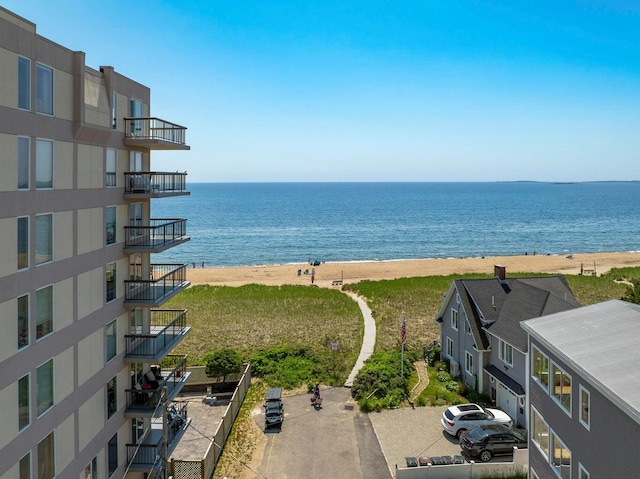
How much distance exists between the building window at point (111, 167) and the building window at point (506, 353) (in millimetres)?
21613

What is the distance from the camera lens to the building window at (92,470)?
16.7 meters

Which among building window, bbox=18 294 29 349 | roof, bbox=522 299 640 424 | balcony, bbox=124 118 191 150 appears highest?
balcony, bbox=124 118 191 150

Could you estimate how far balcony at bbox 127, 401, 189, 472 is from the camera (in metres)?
19.8

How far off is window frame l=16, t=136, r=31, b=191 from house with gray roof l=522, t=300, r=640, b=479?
15.2 meters

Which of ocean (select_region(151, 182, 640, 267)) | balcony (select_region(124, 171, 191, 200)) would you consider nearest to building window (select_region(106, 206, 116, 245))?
balcony (select_region(124, 171, 191, 200))

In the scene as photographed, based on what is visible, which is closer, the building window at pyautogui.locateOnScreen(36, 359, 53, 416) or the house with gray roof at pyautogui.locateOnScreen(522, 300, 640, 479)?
the house with gray roof at pyautogui.locateOnScreen(522, 300, 640, 479)

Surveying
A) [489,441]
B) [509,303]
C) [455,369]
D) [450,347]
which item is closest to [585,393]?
[489,441]

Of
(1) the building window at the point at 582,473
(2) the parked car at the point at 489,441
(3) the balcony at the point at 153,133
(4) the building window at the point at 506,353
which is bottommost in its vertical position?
(2) the parked car at the point at 489,441

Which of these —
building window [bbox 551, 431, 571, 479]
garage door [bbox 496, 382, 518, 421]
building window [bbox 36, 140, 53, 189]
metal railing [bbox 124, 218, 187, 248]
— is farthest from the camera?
garage door [bbox 496, 382, 518, 421]

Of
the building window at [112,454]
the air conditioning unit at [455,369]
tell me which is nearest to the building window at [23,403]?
the building window at [112,454]

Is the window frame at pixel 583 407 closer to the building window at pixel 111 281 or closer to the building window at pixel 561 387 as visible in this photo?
the building window at pixel 561 387

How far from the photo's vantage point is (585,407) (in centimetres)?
1396

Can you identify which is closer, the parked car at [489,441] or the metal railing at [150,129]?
the metal railing at [150,129]

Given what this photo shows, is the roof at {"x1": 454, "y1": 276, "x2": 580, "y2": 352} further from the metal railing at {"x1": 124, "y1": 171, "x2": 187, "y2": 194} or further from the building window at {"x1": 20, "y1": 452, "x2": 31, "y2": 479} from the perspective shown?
the building window at {"x1": 20, "y1": 452, "x2": 31, "y2": 479}
